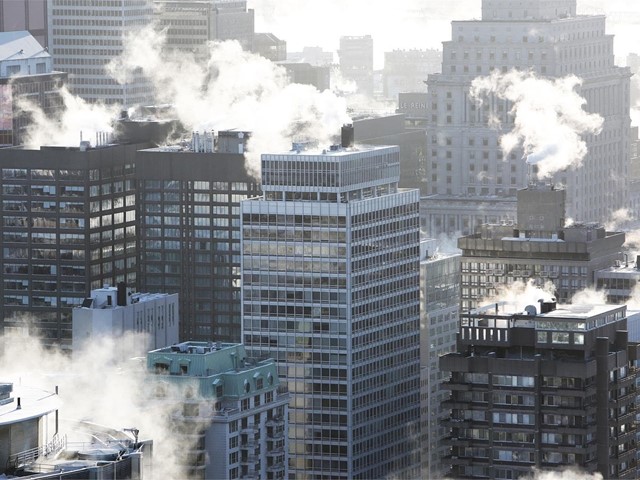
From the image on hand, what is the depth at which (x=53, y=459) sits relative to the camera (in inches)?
4646

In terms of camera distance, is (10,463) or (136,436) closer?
(10,463)

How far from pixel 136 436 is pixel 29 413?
7726mm

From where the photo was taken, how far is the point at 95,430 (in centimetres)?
12581

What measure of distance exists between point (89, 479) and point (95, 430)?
365 inches

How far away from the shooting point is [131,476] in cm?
11881

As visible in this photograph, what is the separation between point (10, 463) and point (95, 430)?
32.5ft

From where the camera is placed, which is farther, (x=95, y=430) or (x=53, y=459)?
(x=95, y=430)

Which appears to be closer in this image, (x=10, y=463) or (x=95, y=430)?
(x=10, y=463)

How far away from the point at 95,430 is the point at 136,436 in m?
2.92

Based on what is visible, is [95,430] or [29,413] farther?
[95,430]

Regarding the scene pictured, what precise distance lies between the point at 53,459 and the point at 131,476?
12.4ft

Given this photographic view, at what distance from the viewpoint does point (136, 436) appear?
124 metres

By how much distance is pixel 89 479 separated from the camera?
116688mm

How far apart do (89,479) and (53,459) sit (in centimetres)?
237
